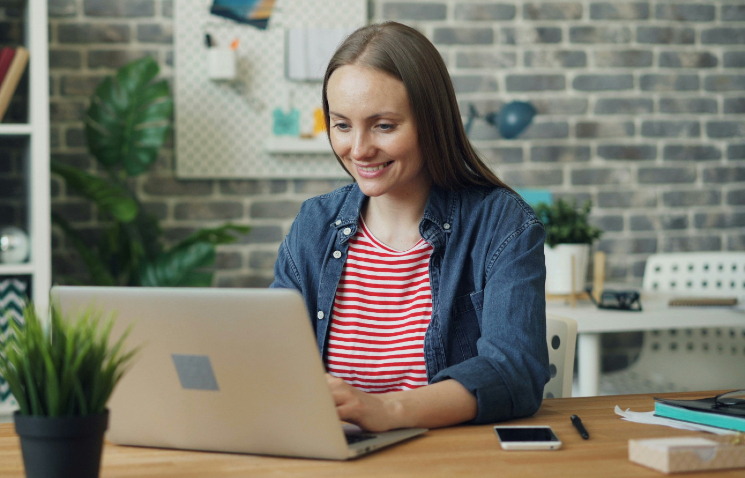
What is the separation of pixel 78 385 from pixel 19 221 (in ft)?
7.55

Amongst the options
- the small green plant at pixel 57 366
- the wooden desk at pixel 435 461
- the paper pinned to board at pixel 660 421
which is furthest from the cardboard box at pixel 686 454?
the small green plant at pixel 57 366

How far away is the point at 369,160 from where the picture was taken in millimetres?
1373

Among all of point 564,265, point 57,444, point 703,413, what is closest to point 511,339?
point 703,413

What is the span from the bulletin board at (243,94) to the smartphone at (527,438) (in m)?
2.12

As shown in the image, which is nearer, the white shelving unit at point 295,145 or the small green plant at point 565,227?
the small green plant at point 565,227

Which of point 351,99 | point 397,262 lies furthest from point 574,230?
point 351,99

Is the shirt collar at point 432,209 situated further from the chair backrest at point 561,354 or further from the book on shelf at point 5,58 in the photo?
the book on shelf at point 5,58

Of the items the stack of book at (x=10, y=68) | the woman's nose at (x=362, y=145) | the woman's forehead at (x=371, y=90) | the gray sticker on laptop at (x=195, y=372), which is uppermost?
the stack of book at (x=10, y=68)

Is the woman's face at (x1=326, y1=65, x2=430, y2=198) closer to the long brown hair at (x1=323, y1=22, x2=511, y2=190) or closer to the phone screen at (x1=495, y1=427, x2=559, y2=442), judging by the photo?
the long brown hair at (x1=323, y1=22, x2=511, y2=190)

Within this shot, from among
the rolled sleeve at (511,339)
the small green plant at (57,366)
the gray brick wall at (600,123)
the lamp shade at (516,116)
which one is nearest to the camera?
the small green plant at (57,366)

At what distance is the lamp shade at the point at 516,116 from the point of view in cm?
293

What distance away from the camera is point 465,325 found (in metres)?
1.37

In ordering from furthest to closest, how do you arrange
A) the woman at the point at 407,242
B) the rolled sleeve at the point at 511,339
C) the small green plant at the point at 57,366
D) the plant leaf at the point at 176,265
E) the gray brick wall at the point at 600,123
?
the gray brick wall at the point at 600,123 < the plant leaf at the point at 176,265 < the woman at the point at 407,242 < the rolled sleeve at the point at 511,339 < the small green plant at the point at 57,366

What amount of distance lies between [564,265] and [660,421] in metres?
1.34
